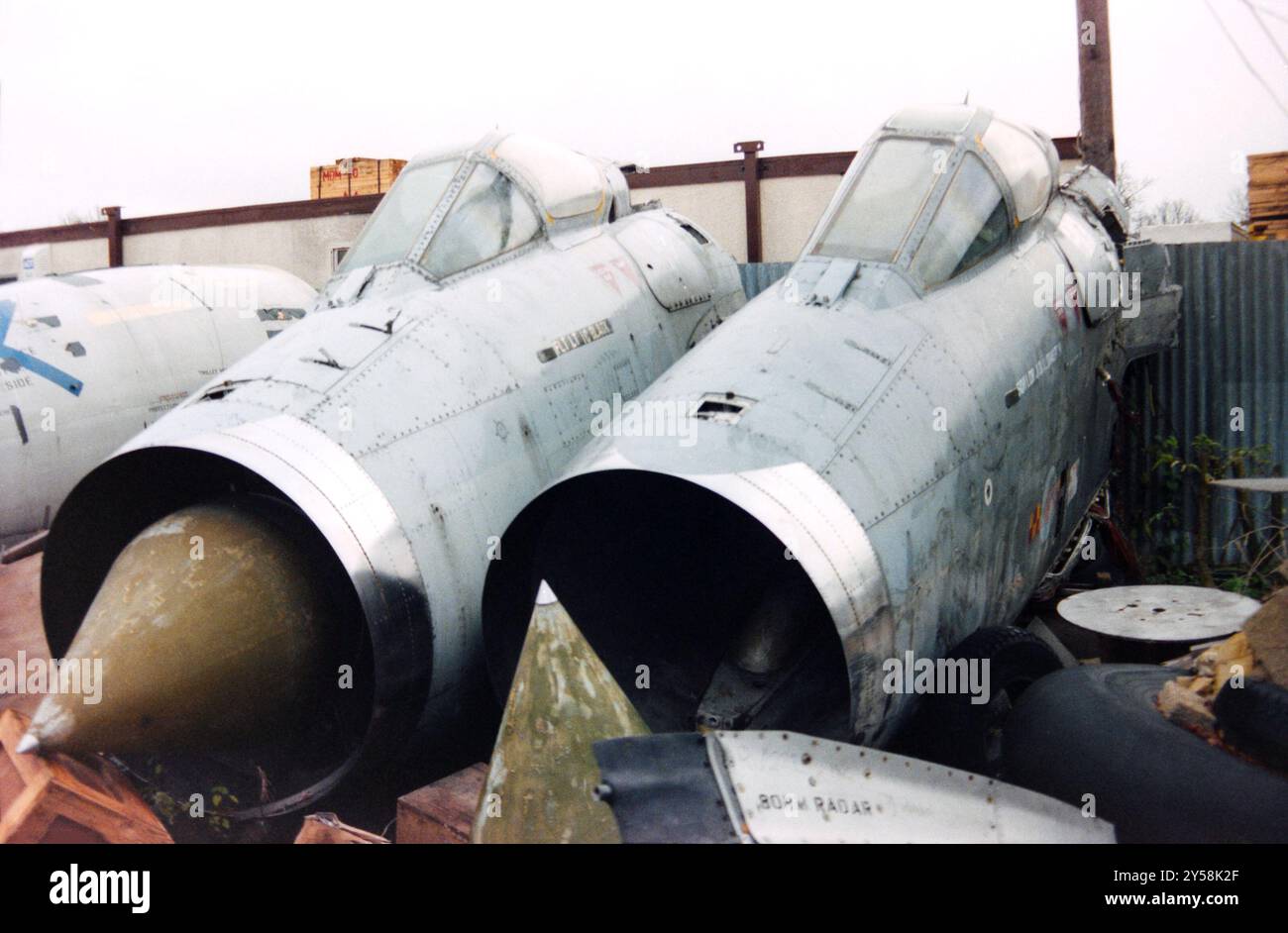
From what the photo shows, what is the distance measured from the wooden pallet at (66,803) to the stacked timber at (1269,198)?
33.9 ft

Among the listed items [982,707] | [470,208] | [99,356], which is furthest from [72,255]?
[982,707]

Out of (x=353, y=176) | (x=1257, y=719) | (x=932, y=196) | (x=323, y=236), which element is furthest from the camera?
(x=323, y=236)

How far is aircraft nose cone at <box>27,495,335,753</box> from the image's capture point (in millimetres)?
3811

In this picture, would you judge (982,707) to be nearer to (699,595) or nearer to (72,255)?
(699,595)

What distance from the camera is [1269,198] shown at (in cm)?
1044

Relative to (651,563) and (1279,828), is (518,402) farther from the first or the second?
(1279,828)

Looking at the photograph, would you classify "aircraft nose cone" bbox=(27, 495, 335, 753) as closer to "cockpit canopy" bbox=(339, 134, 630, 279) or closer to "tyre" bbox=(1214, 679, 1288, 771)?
"cockpit canopy" bbox=(339, 134, 630, 279)

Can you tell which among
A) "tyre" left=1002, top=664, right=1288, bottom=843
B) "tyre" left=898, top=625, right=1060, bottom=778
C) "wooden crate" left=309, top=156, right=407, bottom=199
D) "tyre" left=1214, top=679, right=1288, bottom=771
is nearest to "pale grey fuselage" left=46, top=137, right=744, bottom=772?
"tyre" left=898, top=625, right=1060, bottom=778

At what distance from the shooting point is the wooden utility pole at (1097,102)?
8219 millimetres

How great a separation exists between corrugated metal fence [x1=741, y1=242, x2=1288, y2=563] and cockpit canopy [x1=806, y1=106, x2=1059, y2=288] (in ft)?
13.6

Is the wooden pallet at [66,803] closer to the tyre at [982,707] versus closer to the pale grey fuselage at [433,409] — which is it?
the pale grey fuselage at [433,409]

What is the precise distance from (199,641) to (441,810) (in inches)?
43.5

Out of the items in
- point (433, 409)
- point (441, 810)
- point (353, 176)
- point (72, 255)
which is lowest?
point (441, 810)
